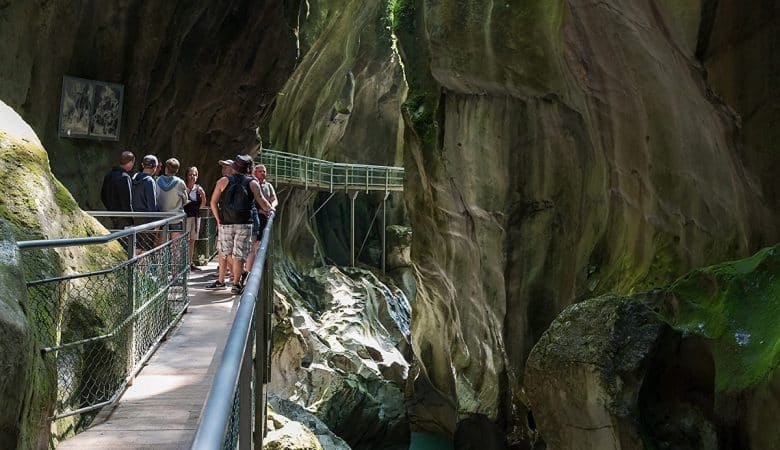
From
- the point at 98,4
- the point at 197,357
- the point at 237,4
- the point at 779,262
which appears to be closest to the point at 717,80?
the point at 779,262

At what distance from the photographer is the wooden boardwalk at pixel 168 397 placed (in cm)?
430

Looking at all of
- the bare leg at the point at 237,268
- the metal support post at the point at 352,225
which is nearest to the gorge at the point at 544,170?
the bare leg at the point at 237,268

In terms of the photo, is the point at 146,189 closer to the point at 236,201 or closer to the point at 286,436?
the point at 236,201

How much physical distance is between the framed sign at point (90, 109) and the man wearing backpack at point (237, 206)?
6137 millimetres

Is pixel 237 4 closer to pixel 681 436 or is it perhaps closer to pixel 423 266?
pixel 423 266

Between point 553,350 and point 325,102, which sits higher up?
point 325,102

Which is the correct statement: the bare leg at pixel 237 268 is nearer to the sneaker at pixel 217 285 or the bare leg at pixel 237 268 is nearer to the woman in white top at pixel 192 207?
the sneaker at pixel 217 285

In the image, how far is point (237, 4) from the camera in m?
16.0

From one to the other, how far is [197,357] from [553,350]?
2.78 metres

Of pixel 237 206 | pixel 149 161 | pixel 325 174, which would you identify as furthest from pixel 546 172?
pixel 325 174

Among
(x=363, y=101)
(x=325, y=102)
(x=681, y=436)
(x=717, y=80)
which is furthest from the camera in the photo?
(x=363, y=101)

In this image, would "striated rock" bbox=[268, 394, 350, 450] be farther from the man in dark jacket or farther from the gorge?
the man in dark jacket

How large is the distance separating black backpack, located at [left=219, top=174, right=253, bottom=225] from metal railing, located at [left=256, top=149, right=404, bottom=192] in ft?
49.6

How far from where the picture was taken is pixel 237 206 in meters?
7.61
